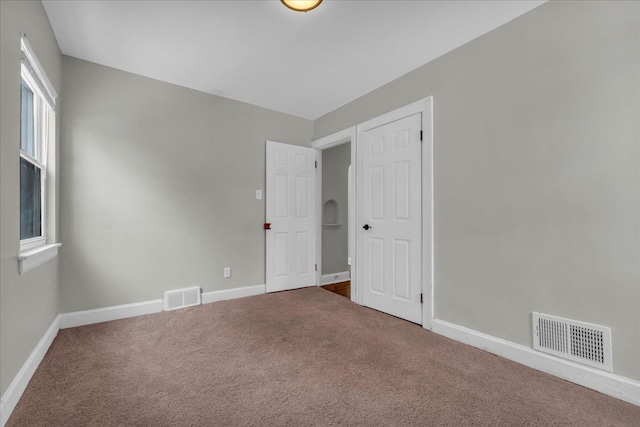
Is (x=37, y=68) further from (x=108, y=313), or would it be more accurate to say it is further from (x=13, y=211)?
(x=108, y=313)

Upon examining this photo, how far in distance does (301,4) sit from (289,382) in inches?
97.0

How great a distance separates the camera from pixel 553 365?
1.86 metres

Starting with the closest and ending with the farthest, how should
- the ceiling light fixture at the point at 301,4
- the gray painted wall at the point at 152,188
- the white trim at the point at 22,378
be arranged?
1. the white trim at the point at 22,378
2. the ceiling light fixture at the point at 301,4
3. the gray painted wall at the point at 152,188

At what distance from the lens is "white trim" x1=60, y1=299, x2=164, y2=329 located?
265 centimetres

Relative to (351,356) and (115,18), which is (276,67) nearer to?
(115,18)

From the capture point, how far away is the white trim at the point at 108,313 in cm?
265

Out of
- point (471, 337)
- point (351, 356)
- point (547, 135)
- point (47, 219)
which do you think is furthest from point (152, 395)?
point (547, 135)

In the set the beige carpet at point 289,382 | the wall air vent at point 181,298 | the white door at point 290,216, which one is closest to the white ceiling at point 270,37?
the white door at point 290,216

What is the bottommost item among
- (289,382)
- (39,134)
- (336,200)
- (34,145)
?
(289,382)

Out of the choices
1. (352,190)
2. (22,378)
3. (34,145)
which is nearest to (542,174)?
(352,190)

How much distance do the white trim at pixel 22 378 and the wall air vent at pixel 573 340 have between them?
308cm

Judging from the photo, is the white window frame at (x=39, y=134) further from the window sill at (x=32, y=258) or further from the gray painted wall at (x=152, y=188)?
the gray painted wall at (x=152, y=188)

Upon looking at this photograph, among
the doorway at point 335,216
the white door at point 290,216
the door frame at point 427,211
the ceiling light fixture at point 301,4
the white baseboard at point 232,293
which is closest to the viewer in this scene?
the ceiling light fixture at point 301,4

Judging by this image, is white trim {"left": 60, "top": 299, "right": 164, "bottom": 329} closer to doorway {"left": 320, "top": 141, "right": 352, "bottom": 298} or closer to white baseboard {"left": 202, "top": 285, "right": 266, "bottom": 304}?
white baseboard {"left": 202, "top": 285, "right": 266, "bottom": 304}
